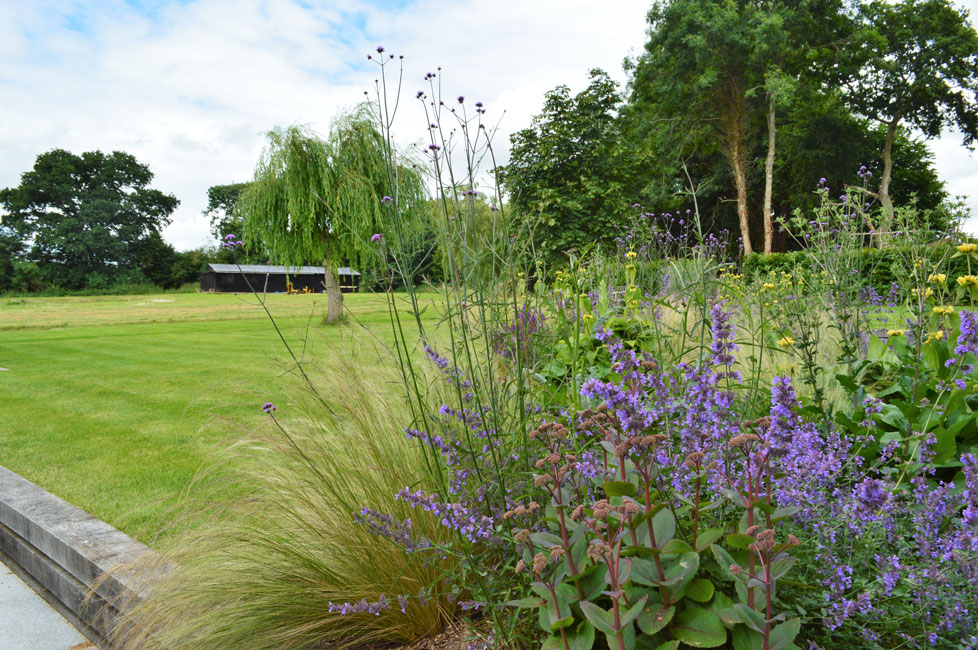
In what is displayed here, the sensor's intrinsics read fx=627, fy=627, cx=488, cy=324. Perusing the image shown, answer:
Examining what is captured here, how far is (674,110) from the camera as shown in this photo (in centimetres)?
2417

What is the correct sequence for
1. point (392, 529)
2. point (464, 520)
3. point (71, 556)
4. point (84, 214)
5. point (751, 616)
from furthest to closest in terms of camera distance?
point (84, 214)
point (71, 556)
point (392, 529)
point (464, 520)
point (751, 616)

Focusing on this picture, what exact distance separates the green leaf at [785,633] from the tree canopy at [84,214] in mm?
53615

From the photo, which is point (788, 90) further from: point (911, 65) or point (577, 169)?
point (577, 169)

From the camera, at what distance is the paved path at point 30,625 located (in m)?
2.25

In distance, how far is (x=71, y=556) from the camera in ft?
8.23

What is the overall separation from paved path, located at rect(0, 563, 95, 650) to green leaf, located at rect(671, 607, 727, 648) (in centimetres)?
213

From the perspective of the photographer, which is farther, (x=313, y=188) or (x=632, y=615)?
(x=313, y=188)

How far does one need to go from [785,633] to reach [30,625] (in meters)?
2.71

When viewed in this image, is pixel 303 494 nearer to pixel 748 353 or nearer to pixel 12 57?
pixel 748 353

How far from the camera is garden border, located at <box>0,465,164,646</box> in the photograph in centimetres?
218

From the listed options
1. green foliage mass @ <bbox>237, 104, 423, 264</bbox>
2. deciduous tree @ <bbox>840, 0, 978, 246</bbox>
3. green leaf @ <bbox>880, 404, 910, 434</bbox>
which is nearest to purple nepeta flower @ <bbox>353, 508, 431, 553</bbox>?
green leaf @ <bbox>880, 404, 910, 434</bbox>

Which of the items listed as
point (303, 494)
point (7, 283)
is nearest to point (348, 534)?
point (303, 494)

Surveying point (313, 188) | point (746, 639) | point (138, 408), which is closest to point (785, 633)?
point (746, 639)

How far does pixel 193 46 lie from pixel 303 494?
106 inches
